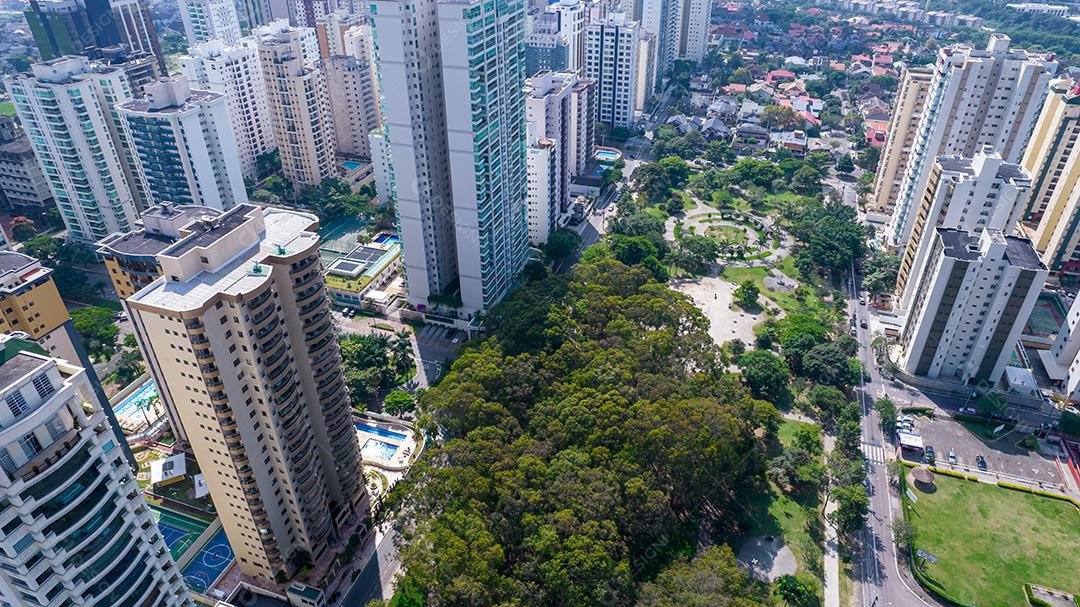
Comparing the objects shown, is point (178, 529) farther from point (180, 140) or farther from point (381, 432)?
point (180, 140)

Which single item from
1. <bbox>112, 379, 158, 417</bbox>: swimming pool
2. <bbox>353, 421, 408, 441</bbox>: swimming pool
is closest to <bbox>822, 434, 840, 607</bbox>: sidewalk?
<bbox>353, 421, 408, 441</bbox>: swimming pool

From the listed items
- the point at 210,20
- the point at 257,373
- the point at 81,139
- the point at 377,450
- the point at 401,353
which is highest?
the point at 210,20

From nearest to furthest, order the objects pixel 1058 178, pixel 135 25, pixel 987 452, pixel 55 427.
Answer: pixel 55 427 < pixel 987 452 < pixel 1058 178 < pixel 135 25

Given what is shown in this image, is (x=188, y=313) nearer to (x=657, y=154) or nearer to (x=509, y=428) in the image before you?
(x=509, y=428)

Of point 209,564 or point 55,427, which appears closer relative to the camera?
point 55,427

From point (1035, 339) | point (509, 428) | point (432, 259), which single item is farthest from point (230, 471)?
point (1035, 339)

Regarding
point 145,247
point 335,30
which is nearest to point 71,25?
point 335,30

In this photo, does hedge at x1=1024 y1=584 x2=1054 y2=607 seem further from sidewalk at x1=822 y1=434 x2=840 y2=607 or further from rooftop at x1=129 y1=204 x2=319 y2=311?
rooftop at x1=129 y1=204 x2=319 y2=311

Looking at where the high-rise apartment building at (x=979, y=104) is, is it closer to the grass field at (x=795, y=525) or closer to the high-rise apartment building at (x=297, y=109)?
the grass field at (x=795, y=525)
